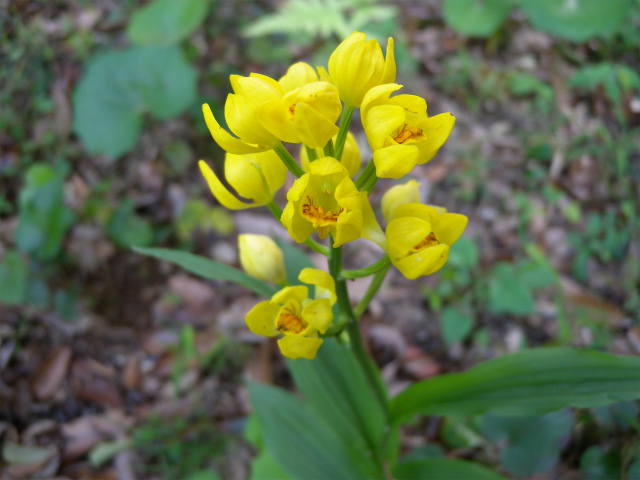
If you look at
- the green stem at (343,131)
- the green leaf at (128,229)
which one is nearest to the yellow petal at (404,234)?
the green stem at (343,131)

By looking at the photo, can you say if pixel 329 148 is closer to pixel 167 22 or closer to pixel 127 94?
pixel 127 94

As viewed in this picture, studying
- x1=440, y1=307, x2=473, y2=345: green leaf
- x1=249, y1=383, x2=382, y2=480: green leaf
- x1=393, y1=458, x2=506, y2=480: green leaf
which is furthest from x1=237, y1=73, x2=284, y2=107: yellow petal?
x1=440, y1=307, x2=473, y2=345: green leaf

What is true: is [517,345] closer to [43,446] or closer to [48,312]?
[43,446]

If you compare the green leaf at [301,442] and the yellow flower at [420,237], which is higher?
the yellow flower at [420,237]

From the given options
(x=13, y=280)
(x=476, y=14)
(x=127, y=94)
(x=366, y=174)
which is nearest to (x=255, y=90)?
(x=366, y=174)

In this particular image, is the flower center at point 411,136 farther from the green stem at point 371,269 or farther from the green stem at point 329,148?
the green stem at point 371,269

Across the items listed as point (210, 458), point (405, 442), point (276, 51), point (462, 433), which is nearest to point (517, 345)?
point (462, 433)

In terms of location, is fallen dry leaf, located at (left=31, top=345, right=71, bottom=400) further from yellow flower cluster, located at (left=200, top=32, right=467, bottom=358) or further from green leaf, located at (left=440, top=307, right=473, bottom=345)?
green leaf, located at (left=440, top=307, right=473, bottom=345)
